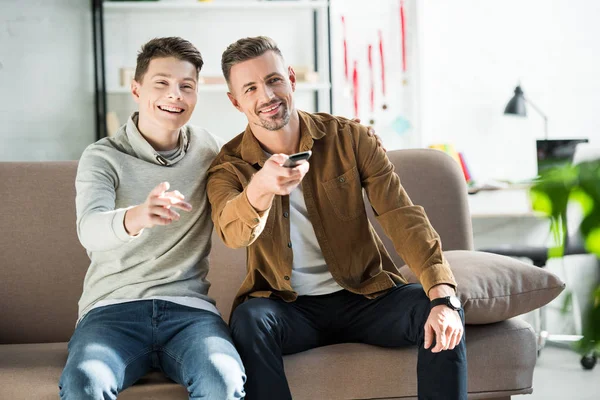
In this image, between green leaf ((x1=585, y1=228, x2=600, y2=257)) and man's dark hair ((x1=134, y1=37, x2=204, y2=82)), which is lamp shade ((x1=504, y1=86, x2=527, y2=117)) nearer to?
man's dark hair ((x1=134, y1=37, x2=204, y2=82))

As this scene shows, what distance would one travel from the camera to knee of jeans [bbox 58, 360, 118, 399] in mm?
1400

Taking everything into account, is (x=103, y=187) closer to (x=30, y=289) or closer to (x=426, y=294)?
(x=30, y=289)

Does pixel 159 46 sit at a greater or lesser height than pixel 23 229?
greater

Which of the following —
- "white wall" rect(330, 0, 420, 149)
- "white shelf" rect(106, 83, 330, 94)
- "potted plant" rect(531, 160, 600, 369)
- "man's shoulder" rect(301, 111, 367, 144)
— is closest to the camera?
"potted plant" rect(531, 160, 600, 369)

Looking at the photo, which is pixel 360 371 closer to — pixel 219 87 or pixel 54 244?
pixel 54 244

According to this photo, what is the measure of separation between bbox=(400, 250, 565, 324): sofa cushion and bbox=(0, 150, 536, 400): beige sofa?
6cm

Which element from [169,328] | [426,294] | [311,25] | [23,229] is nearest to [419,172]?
[426,294]

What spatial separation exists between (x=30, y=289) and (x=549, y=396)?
187cm

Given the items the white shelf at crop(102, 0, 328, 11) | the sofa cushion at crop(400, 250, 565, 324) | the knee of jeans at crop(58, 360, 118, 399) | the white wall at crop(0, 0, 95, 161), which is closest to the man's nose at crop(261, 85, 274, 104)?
the sofa cushion at crop(400, 250, 565, 324)

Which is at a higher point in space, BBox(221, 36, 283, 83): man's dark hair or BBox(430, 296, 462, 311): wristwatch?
BBox(221, 36, 283, 83): man's dark hair

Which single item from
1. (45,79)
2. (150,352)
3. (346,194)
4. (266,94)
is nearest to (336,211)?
(346,194)

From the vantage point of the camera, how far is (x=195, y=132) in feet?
6.40

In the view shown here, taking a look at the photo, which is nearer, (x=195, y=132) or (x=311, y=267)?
(x=311, y=267)

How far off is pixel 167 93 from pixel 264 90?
0.25m
